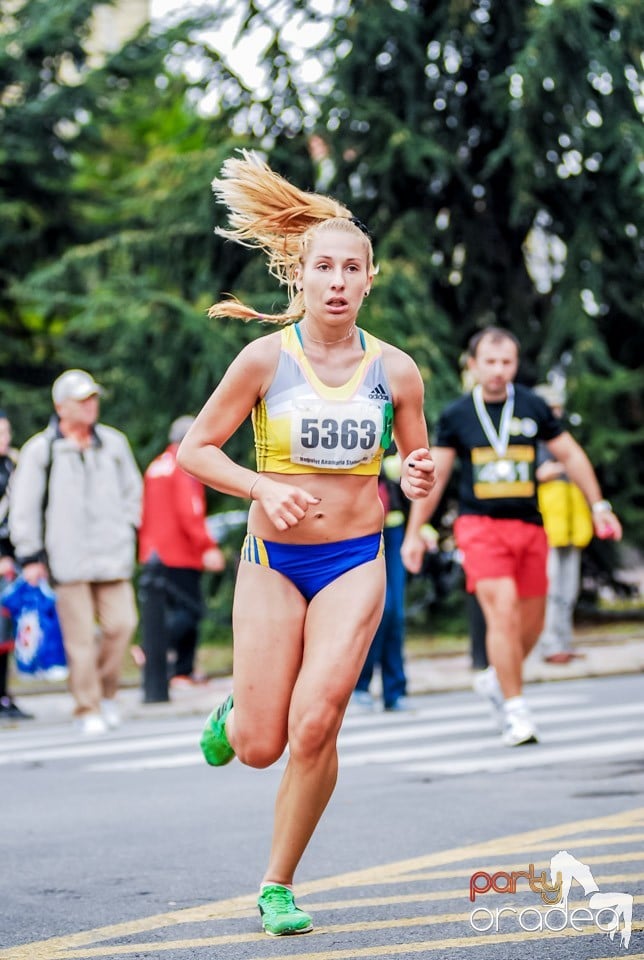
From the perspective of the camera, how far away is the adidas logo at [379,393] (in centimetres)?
511

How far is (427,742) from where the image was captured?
997 centimetres

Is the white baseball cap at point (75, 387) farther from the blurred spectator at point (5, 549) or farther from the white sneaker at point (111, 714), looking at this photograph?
the white sneaker at point (111, 714)

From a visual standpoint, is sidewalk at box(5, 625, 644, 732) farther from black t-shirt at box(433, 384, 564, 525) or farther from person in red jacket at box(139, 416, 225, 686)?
black t-shirt at box(433, 384, 564, 525)

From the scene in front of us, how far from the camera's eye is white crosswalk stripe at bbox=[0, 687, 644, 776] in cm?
906

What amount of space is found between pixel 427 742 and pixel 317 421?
523cm

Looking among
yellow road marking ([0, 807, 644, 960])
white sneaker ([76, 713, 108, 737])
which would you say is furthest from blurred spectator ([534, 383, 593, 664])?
yellow road marking ([0, 807, 644, 960])

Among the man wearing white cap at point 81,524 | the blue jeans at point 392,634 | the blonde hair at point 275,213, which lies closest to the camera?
the blonde hair at point 275,213

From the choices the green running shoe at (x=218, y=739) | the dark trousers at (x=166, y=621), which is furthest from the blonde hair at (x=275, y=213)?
the dark trousers at (x=166, y=621)

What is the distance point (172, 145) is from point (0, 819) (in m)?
14.0

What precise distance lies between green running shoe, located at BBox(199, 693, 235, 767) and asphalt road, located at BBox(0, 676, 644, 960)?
1.38ft

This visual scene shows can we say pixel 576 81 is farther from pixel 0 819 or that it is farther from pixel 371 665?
pixel 0 819

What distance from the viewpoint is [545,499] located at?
47.4 ft

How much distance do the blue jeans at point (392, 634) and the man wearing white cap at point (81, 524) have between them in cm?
161

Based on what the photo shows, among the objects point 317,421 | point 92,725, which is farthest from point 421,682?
point 317,421
